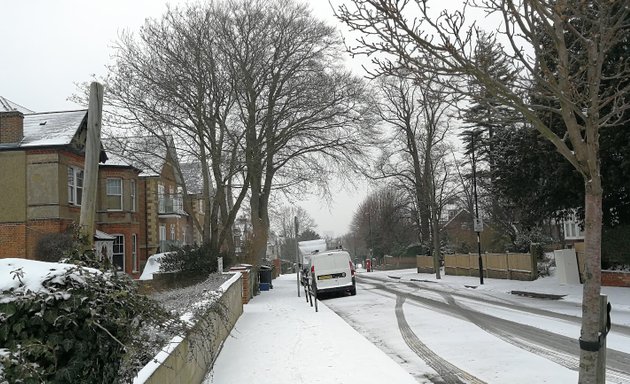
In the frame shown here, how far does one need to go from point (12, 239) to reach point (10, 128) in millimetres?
5422

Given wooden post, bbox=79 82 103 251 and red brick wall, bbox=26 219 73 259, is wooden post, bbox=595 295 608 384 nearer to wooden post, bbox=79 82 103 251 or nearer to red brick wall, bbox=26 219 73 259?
wooden post, bbox=79 82 103 251

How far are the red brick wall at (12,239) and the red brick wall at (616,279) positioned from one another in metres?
24.8

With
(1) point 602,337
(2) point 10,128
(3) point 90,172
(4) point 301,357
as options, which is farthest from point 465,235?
(3) point 90,172

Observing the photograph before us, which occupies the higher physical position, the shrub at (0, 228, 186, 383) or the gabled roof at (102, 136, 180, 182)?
the gabled roof at (102, 136, 180, 182)

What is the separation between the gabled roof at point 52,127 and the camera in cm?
2728

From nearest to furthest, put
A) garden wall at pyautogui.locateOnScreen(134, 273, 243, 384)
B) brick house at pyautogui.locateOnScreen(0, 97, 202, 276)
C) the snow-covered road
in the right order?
garden wall at pyautogui.locateOnScreen(134, 273, 243, 384)
the snow-covered road
brick house at pyautogui.locateOnScreen(0, 97, 202, 276)

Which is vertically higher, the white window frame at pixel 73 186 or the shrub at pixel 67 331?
the white window frame at pixel 73 186

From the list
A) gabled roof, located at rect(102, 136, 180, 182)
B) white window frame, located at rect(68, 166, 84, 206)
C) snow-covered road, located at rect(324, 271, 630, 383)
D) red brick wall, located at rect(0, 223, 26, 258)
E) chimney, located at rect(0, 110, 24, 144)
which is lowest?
snow-covered road, located at rect(324, 271, 630, 383)

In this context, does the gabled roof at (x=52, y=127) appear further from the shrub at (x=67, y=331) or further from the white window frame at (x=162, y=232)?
the shrub at (x=67, y=331)

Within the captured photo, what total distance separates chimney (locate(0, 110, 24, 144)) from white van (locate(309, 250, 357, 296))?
1601cm

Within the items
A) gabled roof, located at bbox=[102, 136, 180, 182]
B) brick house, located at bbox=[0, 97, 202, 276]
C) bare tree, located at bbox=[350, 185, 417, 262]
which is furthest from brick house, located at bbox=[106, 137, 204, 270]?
bare tree, located at bbox=[350, 185, 417, 262]

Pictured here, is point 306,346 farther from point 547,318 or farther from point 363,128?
point 363,128

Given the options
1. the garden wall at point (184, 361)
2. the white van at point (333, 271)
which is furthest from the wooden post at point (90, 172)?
the white van at point (333, 271)

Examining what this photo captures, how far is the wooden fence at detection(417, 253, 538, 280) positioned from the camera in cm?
2589
